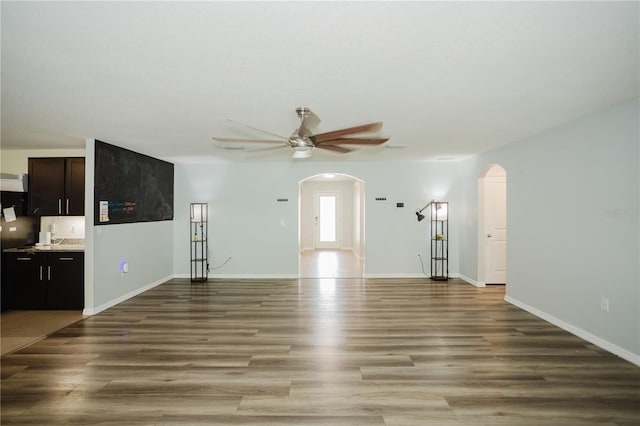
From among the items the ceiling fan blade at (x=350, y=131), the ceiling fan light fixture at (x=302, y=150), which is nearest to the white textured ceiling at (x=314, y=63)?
the ceiling fan blade at (x=350, y=131)

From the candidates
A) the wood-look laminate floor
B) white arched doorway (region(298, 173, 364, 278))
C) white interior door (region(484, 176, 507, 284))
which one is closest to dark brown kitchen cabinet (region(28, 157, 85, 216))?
the wood-look laminate floor

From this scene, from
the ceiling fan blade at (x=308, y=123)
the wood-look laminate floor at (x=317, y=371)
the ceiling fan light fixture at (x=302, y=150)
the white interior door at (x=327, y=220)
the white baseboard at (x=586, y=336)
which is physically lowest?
the wood-look laminate floor at (x=317, y=371)

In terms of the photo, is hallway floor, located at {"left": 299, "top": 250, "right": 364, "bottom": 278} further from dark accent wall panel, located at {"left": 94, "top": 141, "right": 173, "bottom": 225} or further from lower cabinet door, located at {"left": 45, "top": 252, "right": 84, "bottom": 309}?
lower cabinet door, located at {"left": 45, "top": 252, "right": 84, "bottom": 309}

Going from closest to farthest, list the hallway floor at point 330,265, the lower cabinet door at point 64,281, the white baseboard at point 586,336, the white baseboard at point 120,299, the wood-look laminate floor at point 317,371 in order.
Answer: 1. the wood-look laminate floor at point 317,371
2. the white baseboard at point 586,336
3. the white baseboard at point 120,299
4. the lower cabinet door at point 64,281
5. the hallway floor at point 330,265

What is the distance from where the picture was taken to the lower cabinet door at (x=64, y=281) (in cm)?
475

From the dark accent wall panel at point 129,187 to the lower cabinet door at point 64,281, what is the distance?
2.42 feet

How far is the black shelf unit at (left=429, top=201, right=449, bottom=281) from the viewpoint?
22.9 feet

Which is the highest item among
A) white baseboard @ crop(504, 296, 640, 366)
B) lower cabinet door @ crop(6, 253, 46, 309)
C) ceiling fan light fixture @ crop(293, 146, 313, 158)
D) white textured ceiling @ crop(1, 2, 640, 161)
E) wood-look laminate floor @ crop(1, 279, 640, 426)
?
white textured ceiling @ crop(1, 2, 640, 161)

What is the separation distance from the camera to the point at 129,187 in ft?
18.0

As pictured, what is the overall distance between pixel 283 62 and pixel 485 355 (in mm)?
3300

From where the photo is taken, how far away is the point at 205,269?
7191 millimetres

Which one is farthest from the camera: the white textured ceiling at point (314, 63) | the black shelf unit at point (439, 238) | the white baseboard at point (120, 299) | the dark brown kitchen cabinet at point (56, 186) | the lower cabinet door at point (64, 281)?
the black shelf unit at point (439, 238)

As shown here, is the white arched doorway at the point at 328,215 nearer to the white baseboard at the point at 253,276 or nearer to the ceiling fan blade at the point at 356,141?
the white baseboard at the point at 253,276

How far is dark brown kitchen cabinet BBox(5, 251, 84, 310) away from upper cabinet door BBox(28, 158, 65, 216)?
0.76 meters
